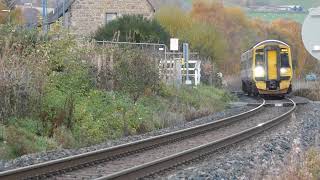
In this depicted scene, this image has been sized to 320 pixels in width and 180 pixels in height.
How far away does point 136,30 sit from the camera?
135ft

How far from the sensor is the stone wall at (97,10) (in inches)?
2041

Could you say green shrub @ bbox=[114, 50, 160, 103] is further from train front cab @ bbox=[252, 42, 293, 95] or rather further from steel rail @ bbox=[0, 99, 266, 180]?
train front cab @ bbox=[252, 42, 293, 95]

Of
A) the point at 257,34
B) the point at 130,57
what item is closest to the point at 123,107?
the point at 130,57

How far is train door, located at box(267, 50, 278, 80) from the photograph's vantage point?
1446 inches

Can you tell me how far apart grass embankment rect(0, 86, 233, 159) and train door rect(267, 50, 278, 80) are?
433 inches

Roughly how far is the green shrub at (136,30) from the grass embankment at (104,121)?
49.0 feet

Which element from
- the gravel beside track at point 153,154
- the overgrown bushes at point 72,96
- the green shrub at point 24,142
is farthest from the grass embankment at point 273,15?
the green shrub at point 24,142

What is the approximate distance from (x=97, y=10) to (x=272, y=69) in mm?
19314

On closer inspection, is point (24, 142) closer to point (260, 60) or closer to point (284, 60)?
point (260, 60)

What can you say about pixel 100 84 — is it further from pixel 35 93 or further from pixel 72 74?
pixel 35 93

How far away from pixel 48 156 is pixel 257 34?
265ft

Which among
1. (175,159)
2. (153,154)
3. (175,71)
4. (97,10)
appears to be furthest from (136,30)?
(175,159)

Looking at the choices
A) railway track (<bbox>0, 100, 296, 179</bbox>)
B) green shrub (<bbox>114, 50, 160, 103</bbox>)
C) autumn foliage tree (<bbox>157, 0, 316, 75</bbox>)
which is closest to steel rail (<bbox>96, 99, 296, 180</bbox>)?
railway track (<bbox>0, 100, 296, 179</bbox>)

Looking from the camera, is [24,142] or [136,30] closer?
[24,142]
